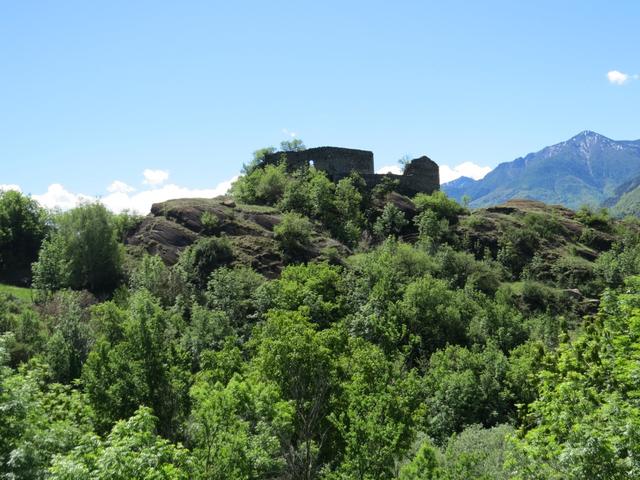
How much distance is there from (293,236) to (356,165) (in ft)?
85.4

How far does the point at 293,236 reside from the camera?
68.1 m

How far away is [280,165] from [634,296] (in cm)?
6636

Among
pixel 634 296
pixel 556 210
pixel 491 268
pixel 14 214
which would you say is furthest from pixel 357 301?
pixel 556 210

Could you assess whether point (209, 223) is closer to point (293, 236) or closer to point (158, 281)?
point (293, 236)

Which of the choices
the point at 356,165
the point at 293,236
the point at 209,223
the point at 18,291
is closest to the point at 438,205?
the point at 356,165

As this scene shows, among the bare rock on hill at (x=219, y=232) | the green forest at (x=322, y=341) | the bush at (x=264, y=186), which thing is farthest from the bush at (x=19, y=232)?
the bush at (x=264, y=186)

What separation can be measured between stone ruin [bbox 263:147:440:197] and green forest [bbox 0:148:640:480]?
354 cm

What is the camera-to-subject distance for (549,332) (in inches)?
2375

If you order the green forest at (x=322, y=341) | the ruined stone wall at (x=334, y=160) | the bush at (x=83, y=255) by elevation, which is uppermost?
the ruined stone wall at (x=334, y=160)

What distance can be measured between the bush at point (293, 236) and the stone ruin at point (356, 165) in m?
19.7

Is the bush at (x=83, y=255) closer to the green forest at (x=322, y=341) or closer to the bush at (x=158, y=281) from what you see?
the green forest at (x=322, y=341)

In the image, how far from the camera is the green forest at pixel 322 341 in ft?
66.0

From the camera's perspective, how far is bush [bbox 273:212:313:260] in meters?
66.9

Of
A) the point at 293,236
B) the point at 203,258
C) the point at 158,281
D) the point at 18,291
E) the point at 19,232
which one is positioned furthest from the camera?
the point at 19,232
